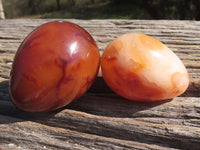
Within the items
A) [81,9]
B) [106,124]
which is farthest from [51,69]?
[81,9]

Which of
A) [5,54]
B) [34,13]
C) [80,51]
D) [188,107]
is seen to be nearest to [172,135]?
[188,107]

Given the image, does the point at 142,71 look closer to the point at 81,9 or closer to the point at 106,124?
the point at 106,124

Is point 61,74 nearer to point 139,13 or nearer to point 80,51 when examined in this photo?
point 80,51

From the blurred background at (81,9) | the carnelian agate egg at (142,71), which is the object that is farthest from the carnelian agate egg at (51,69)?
the blurred background at (81,9)

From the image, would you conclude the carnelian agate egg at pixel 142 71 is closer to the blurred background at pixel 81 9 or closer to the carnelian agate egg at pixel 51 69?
the carnelian agate egg at pixel 51 69

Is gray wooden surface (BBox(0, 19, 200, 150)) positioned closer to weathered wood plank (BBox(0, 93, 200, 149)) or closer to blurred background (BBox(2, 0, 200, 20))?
weathered wood plank (BBox(0, 93, 200, 149))

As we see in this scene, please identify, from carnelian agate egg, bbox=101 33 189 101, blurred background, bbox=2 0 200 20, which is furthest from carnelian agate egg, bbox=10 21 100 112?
blurred background, bbox=2 0 200 20
